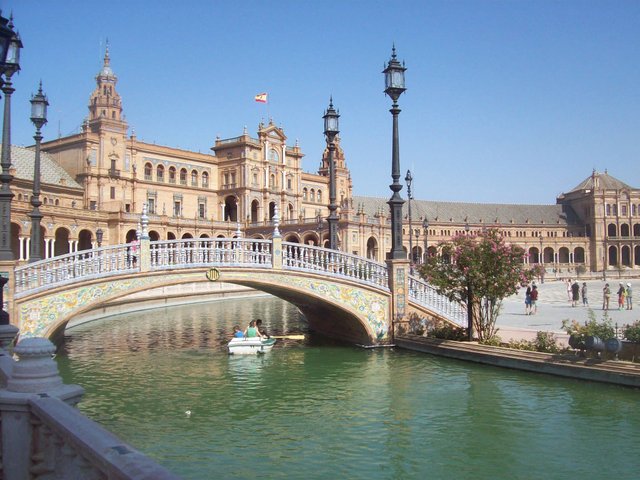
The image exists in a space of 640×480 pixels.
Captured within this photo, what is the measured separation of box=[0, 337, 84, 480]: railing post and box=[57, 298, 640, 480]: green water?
435cm

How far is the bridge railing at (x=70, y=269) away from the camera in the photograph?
1675cm

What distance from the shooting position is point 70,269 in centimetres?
1752

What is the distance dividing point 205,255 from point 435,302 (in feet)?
26.2

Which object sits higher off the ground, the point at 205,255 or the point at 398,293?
the point at 205,255

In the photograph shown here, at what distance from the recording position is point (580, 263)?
11162 cm

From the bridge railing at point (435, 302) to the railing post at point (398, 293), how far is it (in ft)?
1.70

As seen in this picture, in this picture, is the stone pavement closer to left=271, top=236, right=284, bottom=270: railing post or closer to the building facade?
left=271, top=236, right=284, bottom=270: railing post

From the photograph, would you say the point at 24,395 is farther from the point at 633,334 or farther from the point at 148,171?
the point at 148,171

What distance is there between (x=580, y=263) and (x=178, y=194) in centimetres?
7546

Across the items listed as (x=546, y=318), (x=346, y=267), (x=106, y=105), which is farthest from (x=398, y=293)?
(x=106, y=105)

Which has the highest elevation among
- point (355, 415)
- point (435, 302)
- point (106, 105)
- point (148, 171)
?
point (106, 105)

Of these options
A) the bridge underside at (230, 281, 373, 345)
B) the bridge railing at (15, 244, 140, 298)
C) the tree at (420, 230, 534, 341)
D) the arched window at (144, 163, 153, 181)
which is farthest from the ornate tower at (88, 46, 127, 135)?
the tree at (420, 230, 534, 341)

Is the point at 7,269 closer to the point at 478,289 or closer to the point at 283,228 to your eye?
the point at 478,289

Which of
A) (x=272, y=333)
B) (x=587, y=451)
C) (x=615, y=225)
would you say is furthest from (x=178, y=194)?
(x=615, y=225)
